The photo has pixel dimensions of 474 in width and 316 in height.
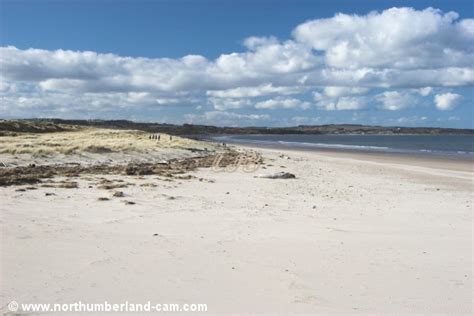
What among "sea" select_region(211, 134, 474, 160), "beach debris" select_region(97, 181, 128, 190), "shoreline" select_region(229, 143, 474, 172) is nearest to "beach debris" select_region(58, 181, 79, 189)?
"beach debris" select_region(97, 181, 128, 190)

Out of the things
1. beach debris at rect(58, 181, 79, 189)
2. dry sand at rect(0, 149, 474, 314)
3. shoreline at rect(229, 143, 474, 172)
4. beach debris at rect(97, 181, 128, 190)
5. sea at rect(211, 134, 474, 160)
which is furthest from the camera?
sea at rect(211, 134, 474, 160)

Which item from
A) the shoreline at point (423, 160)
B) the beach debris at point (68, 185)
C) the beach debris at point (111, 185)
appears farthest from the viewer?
the shoreline at point (423, 160)

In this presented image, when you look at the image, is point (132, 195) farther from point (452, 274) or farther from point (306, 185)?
point (452, 274)

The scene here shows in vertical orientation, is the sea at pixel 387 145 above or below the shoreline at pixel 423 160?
above

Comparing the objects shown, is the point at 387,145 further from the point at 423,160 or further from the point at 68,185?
the point at 68,185

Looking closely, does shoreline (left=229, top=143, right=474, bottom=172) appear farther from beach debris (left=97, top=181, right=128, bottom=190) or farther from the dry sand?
beach debris (left=97, top=181, right=128, bottom=190)

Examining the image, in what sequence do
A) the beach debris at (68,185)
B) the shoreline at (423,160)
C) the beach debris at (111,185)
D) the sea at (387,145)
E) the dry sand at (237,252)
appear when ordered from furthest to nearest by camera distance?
1. the sea at (387,145)
2. the shoreline at (423,160)
3. the beach debris at (111,185)
4. the beach debris at (68,185)
5. the dry sand at (237,252)

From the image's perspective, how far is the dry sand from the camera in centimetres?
481

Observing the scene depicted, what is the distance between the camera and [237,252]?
648 centimetres

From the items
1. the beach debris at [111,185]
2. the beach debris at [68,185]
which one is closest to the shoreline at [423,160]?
the beach debris at [111,185]

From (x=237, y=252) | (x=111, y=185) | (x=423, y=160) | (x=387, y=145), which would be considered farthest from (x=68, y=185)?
(x=387, y=145)

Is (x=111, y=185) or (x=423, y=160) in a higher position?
(x=423, y=160)

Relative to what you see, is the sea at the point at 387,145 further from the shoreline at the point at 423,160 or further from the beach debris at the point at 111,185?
the beach debris at the point at 111,185

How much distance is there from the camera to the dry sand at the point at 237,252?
189 inches
